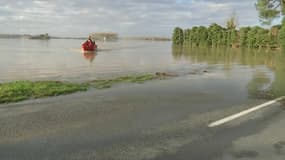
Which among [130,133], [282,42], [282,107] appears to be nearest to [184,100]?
[282,107]

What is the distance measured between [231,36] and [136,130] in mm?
99515

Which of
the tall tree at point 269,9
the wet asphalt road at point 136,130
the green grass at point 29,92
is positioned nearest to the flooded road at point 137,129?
the wet asphalt road at point 136,130

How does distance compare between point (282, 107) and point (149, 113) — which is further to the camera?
point (282, 107)

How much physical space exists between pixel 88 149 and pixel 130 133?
1.31m

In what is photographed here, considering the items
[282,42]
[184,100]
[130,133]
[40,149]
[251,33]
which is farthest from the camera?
[251,33]

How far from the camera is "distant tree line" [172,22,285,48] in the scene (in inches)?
3057

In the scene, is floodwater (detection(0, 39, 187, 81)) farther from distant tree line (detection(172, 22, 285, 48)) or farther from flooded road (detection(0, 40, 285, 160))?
distant tree line (detection(172, 22, 285, 48))

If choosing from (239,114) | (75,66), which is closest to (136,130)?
(239,114)

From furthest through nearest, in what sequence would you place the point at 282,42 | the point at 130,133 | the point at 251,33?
the point at 251,33 < the point at 282,42 < the point at 130,133

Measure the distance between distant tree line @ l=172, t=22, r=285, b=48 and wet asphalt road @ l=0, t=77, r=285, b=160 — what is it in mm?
59118

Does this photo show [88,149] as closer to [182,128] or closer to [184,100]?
[182,128]

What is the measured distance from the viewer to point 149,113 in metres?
9.18

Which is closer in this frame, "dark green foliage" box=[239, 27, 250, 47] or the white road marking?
the white road marking

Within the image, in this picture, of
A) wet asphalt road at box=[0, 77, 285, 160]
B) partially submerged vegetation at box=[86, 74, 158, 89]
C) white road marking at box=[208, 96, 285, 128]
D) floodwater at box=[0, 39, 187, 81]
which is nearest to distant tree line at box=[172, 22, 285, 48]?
floodwater at box=[0, 39, 187, 81]
